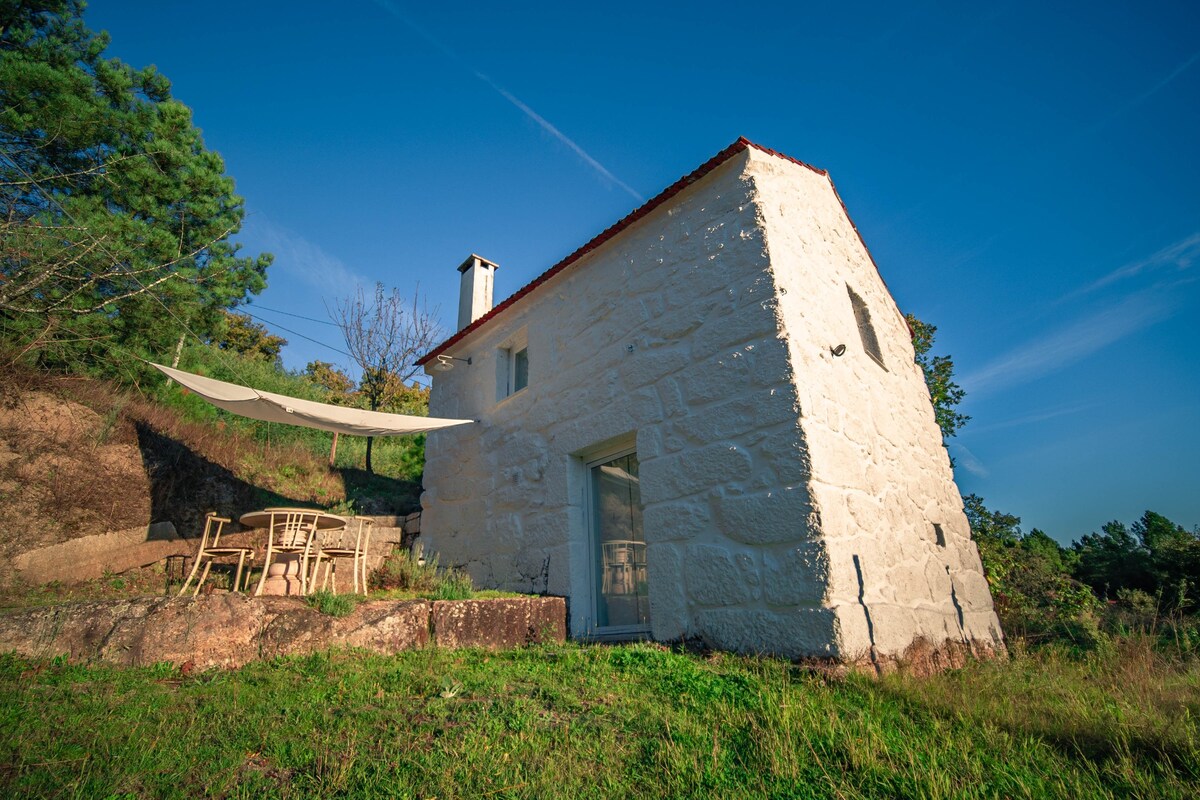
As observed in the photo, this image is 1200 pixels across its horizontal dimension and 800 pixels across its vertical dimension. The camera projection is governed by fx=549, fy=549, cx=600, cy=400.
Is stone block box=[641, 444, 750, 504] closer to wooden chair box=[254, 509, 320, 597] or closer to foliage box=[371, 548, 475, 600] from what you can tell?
foliage box=[371, 548, 475, 600]

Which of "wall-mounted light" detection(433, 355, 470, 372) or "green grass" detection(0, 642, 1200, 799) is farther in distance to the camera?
"wall-mounted light" detection(433, 355, 470, 372)

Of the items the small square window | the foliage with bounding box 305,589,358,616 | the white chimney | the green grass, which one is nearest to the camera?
the green grass

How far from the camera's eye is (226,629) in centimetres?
318

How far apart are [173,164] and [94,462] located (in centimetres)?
501

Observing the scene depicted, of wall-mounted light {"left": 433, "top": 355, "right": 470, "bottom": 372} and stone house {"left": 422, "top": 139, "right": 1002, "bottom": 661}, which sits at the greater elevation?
wall-mounted light {"left": 433, "top": 355, "right": 470, "bottom": 372}

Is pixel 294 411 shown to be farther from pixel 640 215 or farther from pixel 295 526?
pixel 640 215

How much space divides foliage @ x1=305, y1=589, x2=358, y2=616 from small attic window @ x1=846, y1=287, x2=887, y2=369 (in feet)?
16.1

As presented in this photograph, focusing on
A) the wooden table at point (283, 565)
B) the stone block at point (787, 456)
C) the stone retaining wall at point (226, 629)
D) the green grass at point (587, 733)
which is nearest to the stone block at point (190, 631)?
the stone retaining wall at point (226, 629)

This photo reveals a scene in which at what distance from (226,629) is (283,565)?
1727mm

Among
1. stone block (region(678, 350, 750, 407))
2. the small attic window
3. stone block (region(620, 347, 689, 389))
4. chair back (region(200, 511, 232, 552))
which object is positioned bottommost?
chair back (region(200, 511, 232, 552))

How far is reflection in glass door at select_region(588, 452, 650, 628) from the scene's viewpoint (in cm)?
457

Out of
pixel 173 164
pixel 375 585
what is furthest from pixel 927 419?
pixel 173 164

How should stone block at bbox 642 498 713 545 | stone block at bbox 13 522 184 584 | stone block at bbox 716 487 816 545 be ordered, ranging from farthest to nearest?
1. stone block at bbox 13 522 184 584
2. stone block at bbox 642 498 713 545
3. stone block at bbox 716 487 816 545

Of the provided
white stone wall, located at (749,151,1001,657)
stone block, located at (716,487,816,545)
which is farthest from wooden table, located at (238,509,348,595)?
white stone wall, located at (749,151,1001,657)
